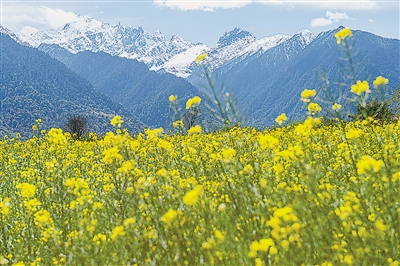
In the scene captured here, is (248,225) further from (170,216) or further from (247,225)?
(170,216)

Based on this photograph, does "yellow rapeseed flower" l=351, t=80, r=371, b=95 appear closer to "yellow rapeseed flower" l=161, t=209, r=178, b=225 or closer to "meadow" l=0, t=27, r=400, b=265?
"meadow" l=0, t=27, r=400, b=265

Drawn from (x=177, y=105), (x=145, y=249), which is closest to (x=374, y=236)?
(x=145, y=249)

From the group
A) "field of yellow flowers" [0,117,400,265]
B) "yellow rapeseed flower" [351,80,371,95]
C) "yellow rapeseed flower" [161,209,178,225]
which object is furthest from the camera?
"yellow rapeseed flower" [351,80,371,95]

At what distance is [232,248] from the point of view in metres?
3.47

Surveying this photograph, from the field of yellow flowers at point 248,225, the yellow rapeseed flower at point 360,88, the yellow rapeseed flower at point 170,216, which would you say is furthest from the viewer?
the yellow rapeseed flower at point 360,88

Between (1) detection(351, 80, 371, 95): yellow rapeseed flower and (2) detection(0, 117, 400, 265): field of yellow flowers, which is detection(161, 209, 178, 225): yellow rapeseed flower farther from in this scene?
(1) detection(351, 80, 371, 95): yellow rapeseed flower

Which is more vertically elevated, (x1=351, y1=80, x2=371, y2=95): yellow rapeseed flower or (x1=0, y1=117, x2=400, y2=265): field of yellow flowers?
(x1=351, y1=80, x2=371, y2=95): yellow rapeseed flower

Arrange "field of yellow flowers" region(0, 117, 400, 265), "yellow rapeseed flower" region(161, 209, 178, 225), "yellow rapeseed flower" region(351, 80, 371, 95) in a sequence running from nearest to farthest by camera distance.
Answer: "field of yellow flowers" region(0, 117, 400, 265), "yellow rapeseed flower" region(161, 209, 178, 225), "yellow rapeseed flower" region(351, 80, 371, 95)

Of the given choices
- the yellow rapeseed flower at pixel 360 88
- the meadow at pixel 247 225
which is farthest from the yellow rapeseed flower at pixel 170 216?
the yellow rapeseed flower at pixel 360 88

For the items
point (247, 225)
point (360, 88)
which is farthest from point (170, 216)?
point (360, 88)

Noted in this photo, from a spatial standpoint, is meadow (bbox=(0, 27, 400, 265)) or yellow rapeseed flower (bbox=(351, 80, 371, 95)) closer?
meadow (bbox=(0, 27, 400, 265))

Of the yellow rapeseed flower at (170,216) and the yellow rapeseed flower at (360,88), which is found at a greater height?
the yellow rapeseed flower at (360,88)

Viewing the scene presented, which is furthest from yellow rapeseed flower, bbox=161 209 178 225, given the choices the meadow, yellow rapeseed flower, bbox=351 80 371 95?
yellow rapeseed flower, bbox=351 80 371 95

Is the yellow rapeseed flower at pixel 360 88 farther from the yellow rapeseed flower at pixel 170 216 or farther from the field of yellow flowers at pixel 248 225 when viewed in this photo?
the yellow rapeseed flower at pixel 170 216
